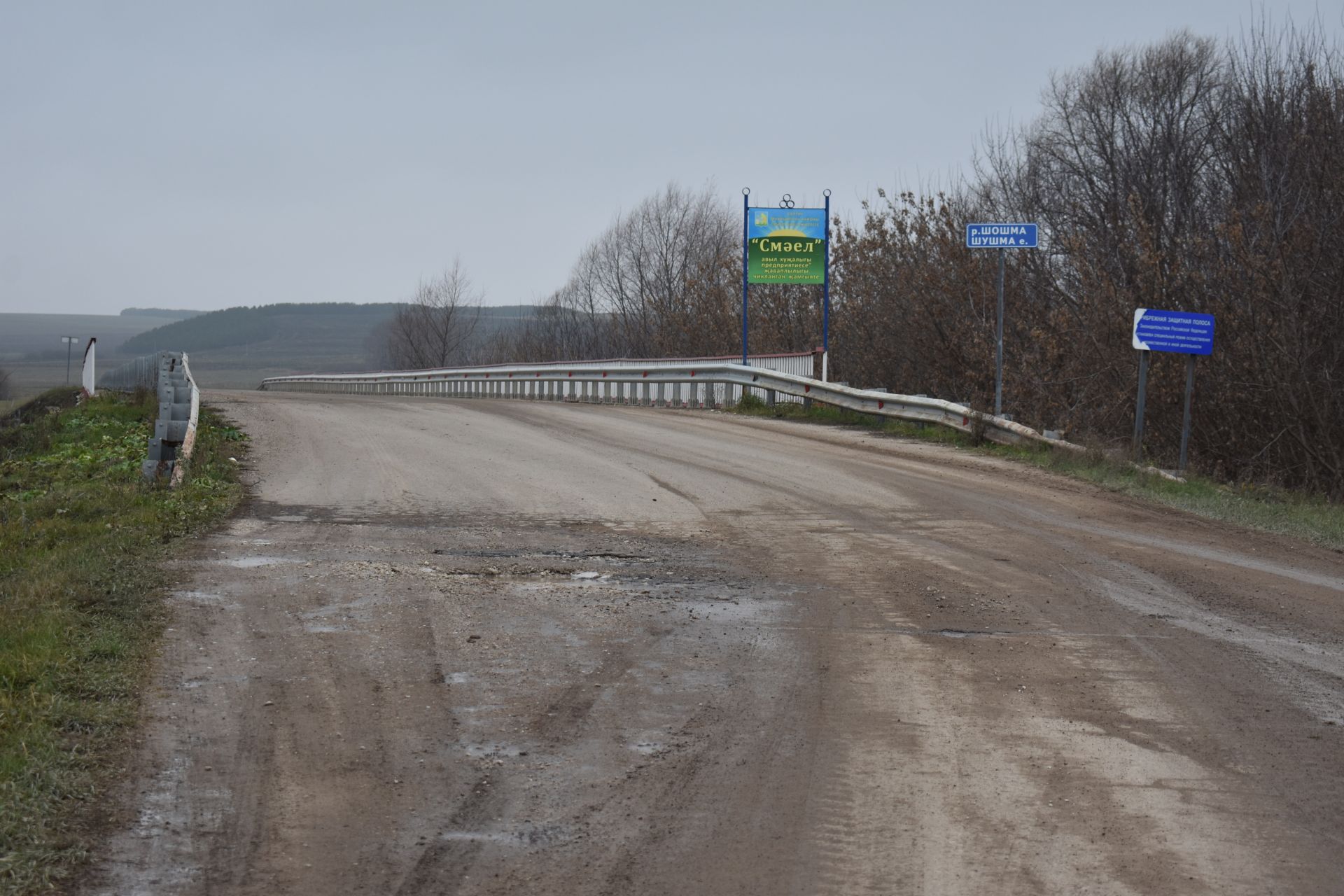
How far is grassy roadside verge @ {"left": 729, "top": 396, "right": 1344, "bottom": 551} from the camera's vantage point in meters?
12.4

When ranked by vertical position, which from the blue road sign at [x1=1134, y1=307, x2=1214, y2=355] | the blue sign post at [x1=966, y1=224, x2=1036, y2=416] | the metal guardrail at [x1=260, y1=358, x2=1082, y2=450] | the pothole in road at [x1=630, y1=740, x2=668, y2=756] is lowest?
the pothole in road at [x1=630, y1=740, x2=668, y2=756]

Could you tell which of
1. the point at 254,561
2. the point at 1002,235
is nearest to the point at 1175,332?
the point at 1002,235

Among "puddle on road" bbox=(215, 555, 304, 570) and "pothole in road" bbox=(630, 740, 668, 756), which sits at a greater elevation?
"puddle on road" bbox=(215, 555, 304, 570)

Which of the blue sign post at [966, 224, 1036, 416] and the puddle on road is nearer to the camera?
the puddle on road

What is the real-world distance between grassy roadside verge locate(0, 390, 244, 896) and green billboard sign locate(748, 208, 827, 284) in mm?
15144

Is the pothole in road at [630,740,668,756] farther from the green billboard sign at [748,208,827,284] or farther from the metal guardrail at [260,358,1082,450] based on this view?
the green billboard sign at [748,208,827,284]

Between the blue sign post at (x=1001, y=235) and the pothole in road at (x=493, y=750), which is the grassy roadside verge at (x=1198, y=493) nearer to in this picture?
the blue sign post at (x=1001, y=235)

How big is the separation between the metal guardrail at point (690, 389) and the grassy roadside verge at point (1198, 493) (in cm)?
28

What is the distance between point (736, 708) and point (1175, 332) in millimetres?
11827

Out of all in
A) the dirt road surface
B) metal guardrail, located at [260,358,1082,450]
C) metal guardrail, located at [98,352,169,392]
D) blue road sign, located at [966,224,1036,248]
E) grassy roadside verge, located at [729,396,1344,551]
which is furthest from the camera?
metal guardrail, located at [98,352,169,392]

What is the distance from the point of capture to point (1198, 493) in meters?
Result: 14.4

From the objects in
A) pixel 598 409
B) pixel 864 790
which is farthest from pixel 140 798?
pixel 598 409

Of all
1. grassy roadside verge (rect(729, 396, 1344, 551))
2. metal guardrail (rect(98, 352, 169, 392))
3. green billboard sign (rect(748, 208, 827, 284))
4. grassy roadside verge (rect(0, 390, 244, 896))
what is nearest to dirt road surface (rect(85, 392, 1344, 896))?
grassy roadside verge (rect(0, 390, 244, 896))

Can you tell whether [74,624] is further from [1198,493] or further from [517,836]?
[1198,493]
